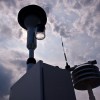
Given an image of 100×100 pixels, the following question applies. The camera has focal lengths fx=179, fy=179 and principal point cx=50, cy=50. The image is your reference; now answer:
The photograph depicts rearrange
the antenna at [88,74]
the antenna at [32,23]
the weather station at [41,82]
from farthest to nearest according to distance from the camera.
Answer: the antenna at [88,74], the antenna at [32,23], the weather station at [41,82]

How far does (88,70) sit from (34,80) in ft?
78.4

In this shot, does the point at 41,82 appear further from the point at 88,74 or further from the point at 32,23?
the point at 88,74

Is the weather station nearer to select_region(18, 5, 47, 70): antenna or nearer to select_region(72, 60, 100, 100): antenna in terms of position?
A: select_region(18, 5, 47, 70): antenna

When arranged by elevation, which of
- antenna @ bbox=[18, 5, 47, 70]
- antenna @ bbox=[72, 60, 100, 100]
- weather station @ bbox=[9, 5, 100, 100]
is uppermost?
antenna @ bbox=[72, 60, 100, 100]

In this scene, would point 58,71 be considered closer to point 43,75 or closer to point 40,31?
point 43,75

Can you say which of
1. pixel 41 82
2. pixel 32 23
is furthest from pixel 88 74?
pixel 41 82

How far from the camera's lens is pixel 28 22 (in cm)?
1170

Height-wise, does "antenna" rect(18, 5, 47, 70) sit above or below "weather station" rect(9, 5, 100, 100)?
above

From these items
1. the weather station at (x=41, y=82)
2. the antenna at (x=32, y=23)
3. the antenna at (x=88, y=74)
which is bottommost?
the weather station at (x=41, y=82)

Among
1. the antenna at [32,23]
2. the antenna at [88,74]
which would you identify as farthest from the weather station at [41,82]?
the antenna at [88,74]

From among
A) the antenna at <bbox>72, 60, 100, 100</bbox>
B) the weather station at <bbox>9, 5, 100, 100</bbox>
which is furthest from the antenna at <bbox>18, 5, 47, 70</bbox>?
the antenna at <bbox>72, 60, 100, 100</bbox>

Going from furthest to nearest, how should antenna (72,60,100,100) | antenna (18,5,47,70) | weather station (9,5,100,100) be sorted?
1. antenna (72,60,100,100)
2. antenna (18,5,47,70)
3. weather station (9,5,100,100)

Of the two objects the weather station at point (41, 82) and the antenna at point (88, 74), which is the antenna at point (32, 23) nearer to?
the weather station at point (41, 82)

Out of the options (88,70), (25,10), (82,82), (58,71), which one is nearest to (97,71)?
(88,70)
